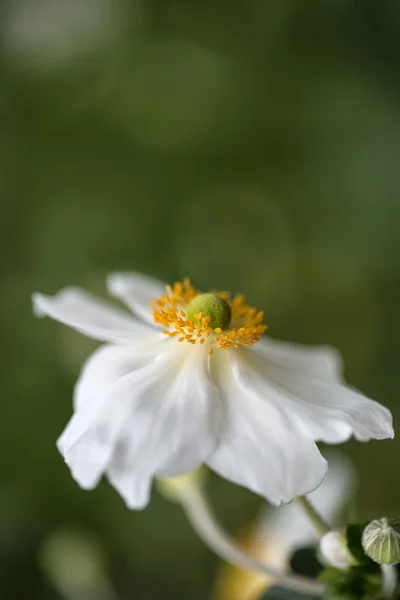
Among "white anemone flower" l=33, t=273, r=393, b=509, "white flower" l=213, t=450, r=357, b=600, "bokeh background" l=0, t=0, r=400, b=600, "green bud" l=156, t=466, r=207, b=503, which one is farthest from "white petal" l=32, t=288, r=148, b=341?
"bokeh background" l=0, t=0, r=400, b=600

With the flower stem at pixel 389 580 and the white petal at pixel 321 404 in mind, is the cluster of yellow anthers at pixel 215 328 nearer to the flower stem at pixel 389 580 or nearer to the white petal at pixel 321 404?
the white petal at pixel 321 404

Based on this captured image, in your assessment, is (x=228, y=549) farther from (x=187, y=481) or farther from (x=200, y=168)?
(x=200, y=168)

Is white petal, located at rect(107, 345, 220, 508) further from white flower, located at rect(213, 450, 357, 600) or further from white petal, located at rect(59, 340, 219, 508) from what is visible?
white flower, located at rect(213, 450, 357, 600)

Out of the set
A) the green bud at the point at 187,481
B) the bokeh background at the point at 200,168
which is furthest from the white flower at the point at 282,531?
the bokeh background at the point at 200,168

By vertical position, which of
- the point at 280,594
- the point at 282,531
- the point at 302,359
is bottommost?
the point at 282,531

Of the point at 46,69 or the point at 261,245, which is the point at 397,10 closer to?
the point at 261,245

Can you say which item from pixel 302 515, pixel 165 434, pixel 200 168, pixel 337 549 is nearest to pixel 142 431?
pixel 165 434

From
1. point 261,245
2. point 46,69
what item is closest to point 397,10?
point 261,245
